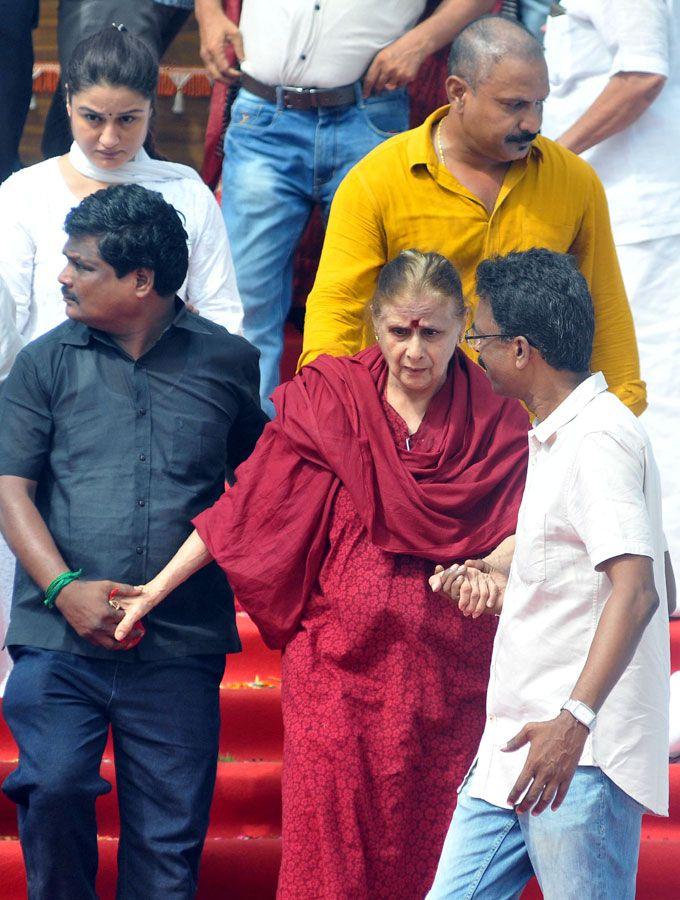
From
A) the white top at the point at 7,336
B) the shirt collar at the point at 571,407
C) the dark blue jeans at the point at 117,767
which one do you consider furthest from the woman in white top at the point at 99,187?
the shirt collar at the point at 571,407

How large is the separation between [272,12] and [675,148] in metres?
1.47

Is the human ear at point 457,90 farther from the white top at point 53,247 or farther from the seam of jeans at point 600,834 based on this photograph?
the seam of jeans at point 600,834

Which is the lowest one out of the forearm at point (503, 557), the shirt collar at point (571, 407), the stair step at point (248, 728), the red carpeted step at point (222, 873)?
the red carpeted step at point (222, 873)

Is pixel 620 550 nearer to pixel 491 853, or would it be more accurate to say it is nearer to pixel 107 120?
pixel 491 853

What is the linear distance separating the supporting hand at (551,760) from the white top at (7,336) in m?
2.02

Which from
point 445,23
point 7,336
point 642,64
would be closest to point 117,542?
point 7,336

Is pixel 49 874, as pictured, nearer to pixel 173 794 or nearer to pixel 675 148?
pixel 173 794

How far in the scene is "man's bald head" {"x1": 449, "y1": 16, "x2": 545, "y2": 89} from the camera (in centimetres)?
441

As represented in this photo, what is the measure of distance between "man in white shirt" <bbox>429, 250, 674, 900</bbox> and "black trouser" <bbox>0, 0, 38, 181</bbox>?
319cm

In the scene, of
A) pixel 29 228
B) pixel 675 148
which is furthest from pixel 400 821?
pixel 675 148

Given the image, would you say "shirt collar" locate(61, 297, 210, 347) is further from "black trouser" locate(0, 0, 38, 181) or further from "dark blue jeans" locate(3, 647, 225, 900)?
"black trouser" locate(0, 0, 38, 181)

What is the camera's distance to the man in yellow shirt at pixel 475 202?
4.38 m

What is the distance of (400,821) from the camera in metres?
3.71

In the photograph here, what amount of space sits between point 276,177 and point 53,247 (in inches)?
38.5
